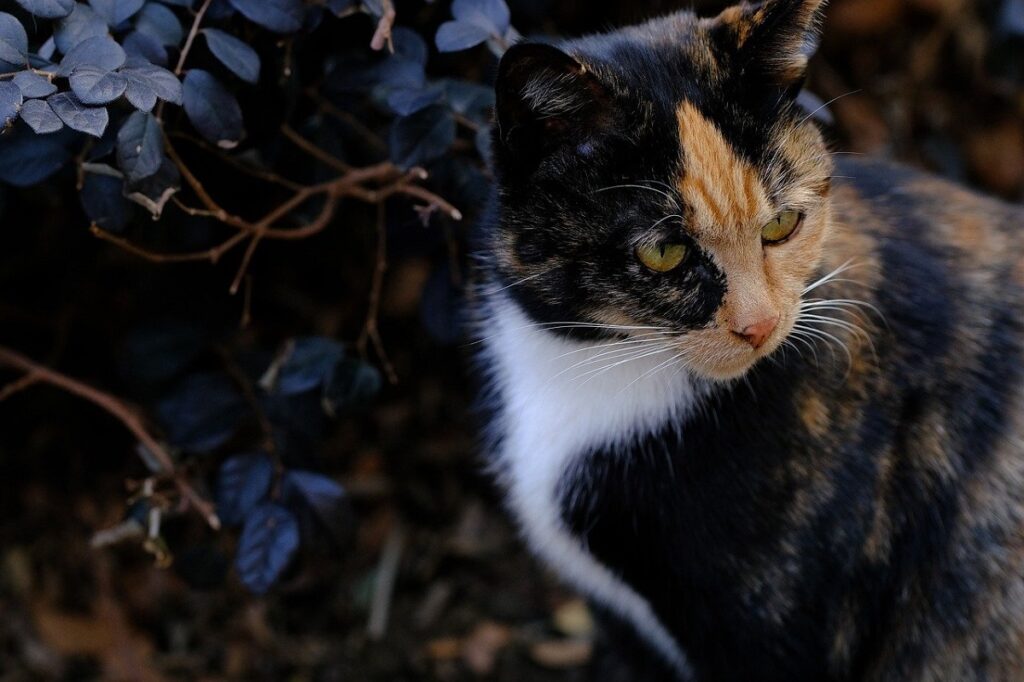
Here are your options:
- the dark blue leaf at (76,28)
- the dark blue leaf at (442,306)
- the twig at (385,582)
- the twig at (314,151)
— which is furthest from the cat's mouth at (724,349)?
the twig at (385,582)

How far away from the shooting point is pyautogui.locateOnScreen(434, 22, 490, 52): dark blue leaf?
1957mm

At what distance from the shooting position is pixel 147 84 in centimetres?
173

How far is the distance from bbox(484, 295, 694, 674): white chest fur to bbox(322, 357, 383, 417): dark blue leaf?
0.25 metres

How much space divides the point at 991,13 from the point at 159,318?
2606 millimetres

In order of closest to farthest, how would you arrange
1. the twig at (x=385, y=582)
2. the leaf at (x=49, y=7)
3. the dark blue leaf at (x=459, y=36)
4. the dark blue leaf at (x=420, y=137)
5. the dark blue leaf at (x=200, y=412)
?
the leaf at (x=49, y=7) < the dark blue leaf at (x=459, y=36) < the dark blue leaf at (x=420, y=137) < the dark blue leaf at (x=200, y=412) < the twig at (x=385, y=582)

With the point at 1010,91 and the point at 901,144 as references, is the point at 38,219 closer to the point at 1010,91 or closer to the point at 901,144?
the point at 901,144

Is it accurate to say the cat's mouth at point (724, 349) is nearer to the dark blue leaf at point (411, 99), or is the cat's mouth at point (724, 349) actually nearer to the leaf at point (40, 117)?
the dark blue leaf at point (411, 99)

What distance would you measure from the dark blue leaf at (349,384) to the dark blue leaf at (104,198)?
1.77ft

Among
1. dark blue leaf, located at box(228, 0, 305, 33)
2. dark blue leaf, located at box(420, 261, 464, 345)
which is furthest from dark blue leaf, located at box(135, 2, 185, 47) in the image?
dark blue leaf, located at box(420, 261, 464, 345)

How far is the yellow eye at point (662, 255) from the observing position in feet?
5.77

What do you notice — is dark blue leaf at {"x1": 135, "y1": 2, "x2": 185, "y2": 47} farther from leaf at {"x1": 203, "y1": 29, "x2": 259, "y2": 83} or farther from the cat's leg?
the cat's leg

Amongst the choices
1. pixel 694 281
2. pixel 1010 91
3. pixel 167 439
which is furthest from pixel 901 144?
pixel 167 439

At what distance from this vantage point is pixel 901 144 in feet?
12.6

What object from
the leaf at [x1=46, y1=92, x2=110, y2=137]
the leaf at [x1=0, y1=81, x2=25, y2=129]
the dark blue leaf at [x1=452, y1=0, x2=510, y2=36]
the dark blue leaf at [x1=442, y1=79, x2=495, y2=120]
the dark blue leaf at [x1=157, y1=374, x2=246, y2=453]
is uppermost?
the dark blue leaf at [x1=452, y1=0, x2=510, y2=36]
